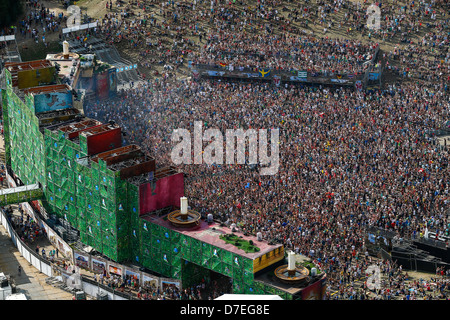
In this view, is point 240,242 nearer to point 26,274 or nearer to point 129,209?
point 129,209

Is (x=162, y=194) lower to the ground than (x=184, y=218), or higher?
higher

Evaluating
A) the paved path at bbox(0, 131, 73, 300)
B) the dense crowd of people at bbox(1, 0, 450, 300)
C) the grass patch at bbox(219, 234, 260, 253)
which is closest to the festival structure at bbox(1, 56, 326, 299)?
the grass patch at bbox(219, 234, 260, 253)

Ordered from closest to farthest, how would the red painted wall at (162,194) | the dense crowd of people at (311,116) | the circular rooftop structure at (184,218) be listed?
the circular rooftop structure at (184,218), the red painted wall at (162,194), the dense crowd of people at (311,116)

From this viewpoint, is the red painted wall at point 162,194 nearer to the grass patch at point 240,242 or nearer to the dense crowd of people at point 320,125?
the dense crowd of people at point 320,125

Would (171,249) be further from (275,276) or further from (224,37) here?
(224,37)

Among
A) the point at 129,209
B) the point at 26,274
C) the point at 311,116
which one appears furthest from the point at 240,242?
the point at 311,116

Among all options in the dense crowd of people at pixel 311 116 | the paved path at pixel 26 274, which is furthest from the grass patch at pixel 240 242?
the paved path at pixel 26 274
